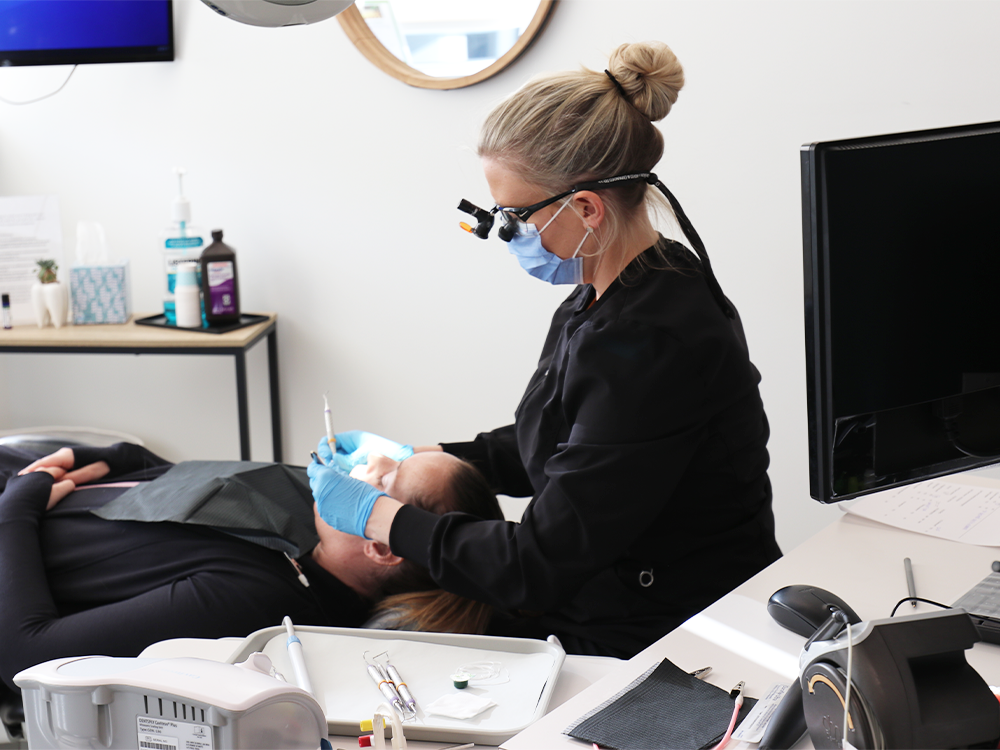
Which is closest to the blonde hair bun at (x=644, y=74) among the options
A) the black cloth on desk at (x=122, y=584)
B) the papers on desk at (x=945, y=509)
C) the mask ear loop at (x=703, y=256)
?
the mask ear loop at (x=703, y=256)

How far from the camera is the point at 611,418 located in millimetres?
1200

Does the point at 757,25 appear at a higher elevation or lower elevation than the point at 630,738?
higher

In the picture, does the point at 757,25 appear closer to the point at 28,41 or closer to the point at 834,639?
the point at 834,639

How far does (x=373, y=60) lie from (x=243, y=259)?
727 mm

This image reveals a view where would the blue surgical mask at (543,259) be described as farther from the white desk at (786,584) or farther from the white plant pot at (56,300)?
the white plant pot at (56,300)

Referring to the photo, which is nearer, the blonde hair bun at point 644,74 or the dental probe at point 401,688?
the dental probe at point 401,688

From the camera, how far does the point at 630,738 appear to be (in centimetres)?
83

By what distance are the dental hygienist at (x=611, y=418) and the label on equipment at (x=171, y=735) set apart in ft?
1.98

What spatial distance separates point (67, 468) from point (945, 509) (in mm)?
1620

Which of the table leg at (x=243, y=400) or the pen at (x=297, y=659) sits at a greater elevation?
the table leg at (x=243, y=400)

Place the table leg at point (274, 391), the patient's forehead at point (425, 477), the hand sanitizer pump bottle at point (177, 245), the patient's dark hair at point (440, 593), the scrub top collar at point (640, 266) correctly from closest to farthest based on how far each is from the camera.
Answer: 1. the scrub top collar at point (640, 266)
2. the patient's dark hair at point (440, 593)
3. the patient's forehead at point (425, 477)
4. the hand sanitizer pump bottle at point (177, 245)
5. the table leg at point (274, 391)

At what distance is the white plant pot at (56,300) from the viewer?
99.9 inches

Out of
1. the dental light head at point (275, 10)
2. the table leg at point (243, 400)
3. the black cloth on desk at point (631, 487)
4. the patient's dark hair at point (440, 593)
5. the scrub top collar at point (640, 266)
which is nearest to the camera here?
the dental light head at point (275, 10)

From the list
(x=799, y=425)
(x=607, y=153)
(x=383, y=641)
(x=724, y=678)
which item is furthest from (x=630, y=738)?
(x=799, y=425)
